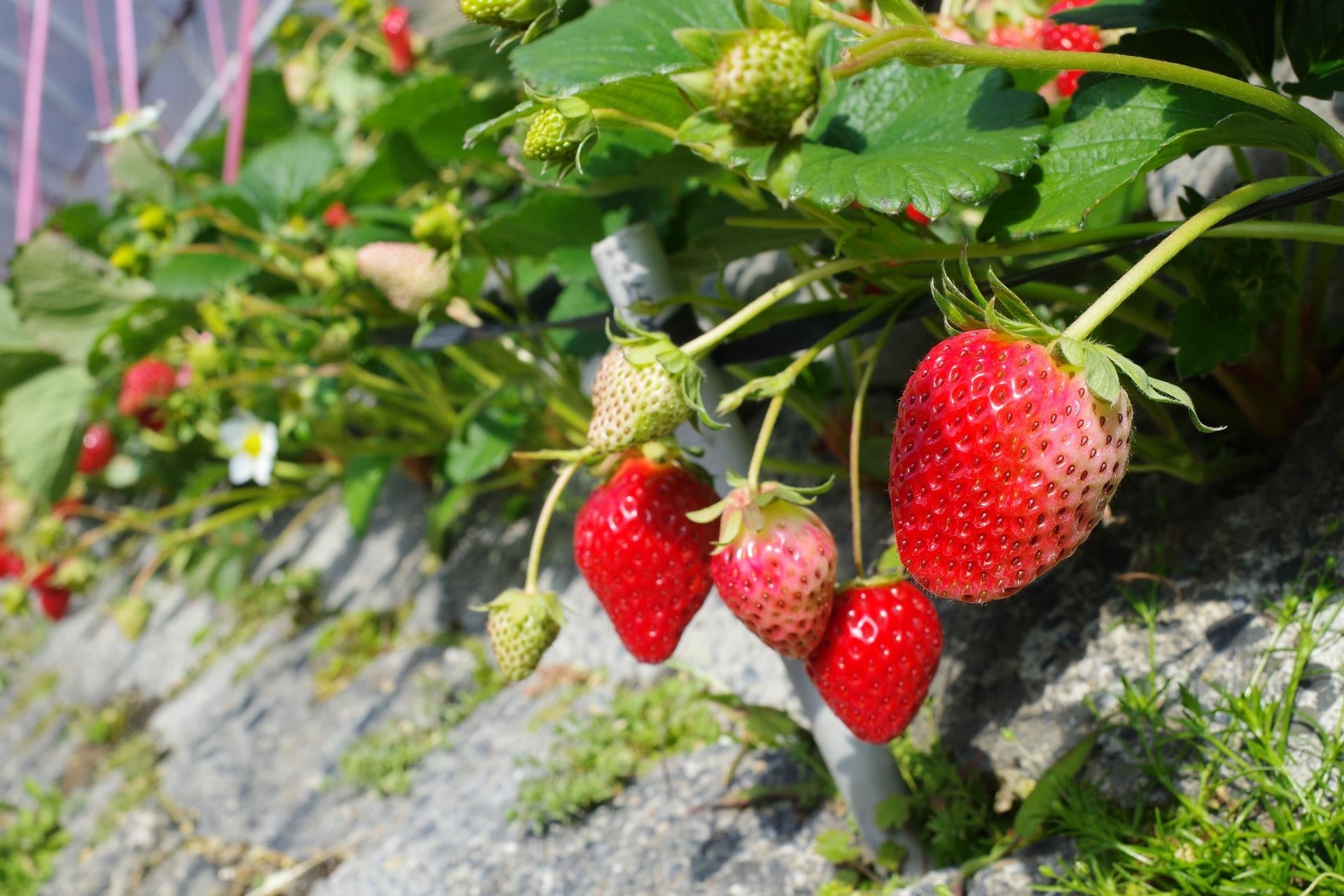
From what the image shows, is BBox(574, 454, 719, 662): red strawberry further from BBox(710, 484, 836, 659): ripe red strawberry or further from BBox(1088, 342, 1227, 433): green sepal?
BBox(1088, 342, 1227, 433): green sepal

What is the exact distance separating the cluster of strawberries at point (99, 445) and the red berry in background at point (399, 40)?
77cm

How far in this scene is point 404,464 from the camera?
205 centimetres

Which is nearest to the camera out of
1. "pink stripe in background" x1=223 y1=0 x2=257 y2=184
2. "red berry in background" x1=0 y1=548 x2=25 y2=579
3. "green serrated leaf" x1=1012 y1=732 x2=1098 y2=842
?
"green serrated leaf" x1=1012 y1=732 x2=1098 y2=842

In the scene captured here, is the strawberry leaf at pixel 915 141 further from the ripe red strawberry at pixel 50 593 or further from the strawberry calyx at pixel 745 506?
the ripe red strawberry at pixel 50 593

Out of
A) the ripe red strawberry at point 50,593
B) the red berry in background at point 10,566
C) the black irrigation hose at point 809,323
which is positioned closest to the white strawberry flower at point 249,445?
the ripe red strawberry at point 50,593

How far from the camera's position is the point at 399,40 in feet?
6.85

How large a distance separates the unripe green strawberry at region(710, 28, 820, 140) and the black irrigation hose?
228mm

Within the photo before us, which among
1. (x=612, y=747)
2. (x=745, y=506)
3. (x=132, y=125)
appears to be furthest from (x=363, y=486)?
(x=745, y=506)

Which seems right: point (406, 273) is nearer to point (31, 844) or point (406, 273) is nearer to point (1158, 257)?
point (1158, 257)

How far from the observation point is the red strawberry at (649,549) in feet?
2.26

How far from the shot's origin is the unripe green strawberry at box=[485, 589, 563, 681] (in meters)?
0.71

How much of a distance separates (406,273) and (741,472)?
484 millimetres

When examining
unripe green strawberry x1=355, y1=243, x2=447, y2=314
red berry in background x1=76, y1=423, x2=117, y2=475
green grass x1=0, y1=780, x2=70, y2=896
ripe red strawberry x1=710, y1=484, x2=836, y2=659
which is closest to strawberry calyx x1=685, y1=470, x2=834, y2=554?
ripe red strawberry x1=710, y1=484, x2=836, y2=659

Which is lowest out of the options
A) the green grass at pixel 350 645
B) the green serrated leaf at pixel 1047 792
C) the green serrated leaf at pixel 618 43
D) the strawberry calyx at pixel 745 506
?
the green grass at pixel 350 645
